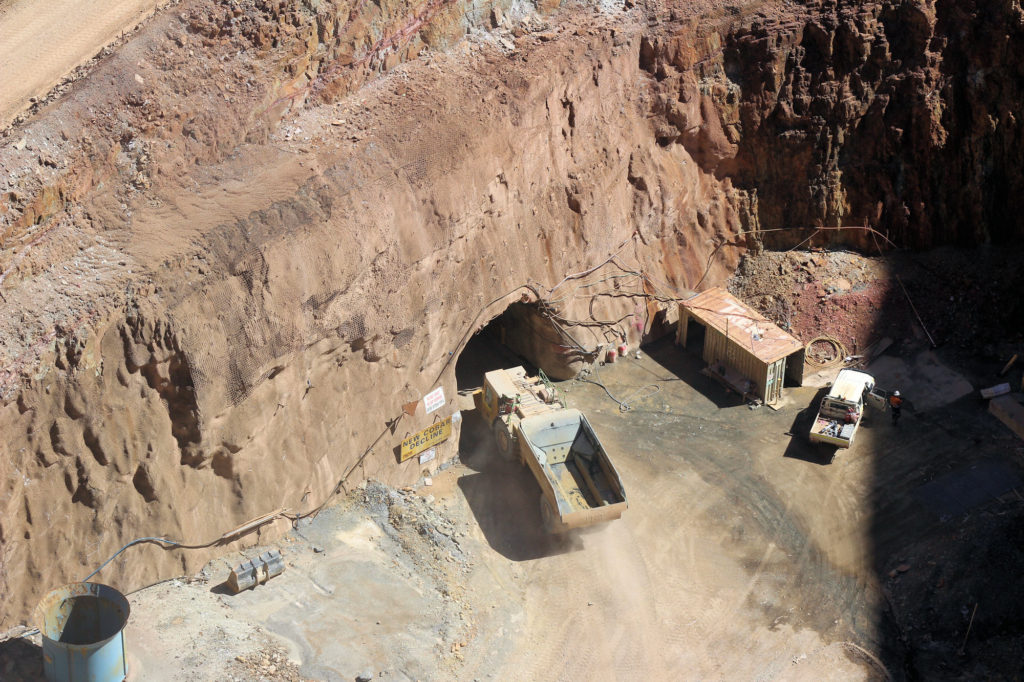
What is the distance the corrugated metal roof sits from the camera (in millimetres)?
27469

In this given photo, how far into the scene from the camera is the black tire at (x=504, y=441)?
24812 millimetres

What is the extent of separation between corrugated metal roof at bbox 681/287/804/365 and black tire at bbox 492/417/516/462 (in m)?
7.16

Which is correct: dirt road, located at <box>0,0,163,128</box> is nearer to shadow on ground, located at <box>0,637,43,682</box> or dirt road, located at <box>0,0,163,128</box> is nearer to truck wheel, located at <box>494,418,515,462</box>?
shadow on ground, located at <box>0,637,43,682</box>

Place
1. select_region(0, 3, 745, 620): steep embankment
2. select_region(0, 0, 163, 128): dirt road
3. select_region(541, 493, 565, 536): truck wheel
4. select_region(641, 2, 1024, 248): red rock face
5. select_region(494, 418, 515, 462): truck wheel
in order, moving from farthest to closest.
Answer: select_region(641, 2, 1024, 248): red rock face < select_region(494, 418, 515, 462): truck wheel < select_region(0, 0, 163, 128): dirt road < select_region(541, 493, 565, 536): truck wheel < select_region(0, 3, 745, 620): steep embankment

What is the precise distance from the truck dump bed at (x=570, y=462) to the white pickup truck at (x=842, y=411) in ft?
19.4

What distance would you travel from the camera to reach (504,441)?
25.1 meters

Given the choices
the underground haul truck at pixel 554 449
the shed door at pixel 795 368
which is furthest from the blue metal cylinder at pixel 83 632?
the shed door at pixel 795 368

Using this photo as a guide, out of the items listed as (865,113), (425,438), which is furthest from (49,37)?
(865,113)

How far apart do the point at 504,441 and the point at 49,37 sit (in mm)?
14788

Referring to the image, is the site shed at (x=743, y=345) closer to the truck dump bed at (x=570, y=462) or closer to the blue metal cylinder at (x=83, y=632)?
the truck dump bed at (x=570, y=462)

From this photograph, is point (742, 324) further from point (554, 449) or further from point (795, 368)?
point (554, 449)

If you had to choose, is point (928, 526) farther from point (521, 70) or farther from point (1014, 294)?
point (521, 70)

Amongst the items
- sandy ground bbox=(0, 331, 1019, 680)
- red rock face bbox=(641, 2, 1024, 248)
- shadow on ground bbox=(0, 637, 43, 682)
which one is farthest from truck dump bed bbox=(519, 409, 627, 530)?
shadow on ground bbox=(0, 637, 43, 682)

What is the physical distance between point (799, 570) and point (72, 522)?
592 inches
